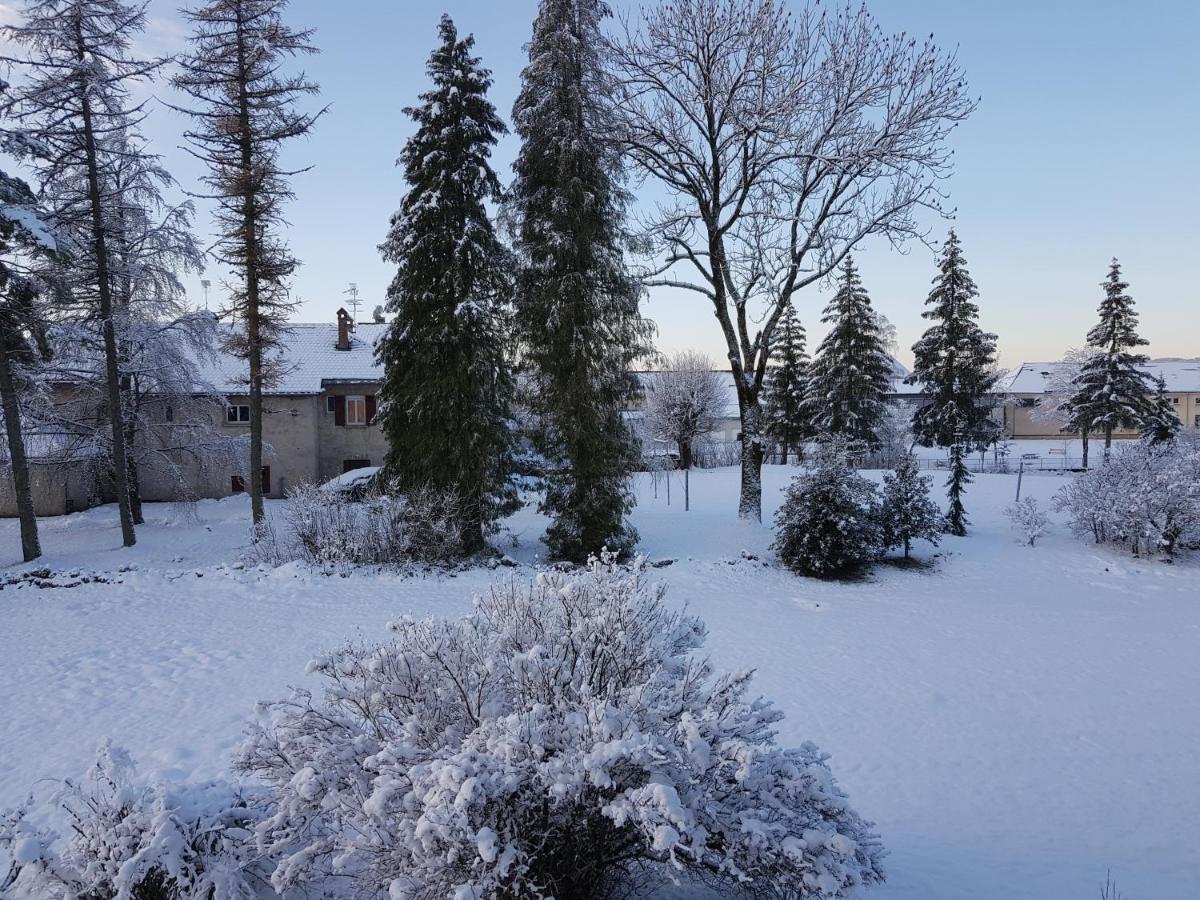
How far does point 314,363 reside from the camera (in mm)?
28750

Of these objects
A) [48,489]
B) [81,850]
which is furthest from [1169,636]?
[48,489]

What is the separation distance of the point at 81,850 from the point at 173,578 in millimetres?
11338

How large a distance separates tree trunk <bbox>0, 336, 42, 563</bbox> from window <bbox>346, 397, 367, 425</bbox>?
1219cm

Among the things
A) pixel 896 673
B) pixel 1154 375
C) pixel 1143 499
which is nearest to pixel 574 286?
pixel 896 673

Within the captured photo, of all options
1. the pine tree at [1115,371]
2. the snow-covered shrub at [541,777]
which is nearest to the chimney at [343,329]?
the snow-covered shrub at [541,777]

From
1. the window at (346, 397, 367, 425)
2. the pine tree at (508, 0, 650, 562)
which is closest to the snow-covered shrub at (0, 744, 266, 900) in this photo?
the pine tree at (508, 0, 650, 562)

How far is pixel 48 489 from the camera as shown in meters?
23.2

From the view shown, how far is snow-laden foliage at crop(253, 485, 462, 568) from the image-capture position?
14.7 metres

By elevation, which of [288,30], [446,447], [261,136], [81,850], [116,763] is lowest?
[81,850]

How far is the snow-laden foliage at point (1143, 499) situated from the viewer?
15.6 metres

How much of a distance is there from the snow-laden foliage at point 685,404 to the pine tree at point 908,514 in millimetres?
18763

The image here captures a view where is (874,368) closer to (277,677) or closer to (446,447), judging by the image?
(446,447)

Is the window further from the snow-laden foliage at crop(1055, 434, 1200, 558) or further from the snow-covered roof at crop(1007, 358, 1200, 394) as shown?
the snow-covered roof at crop(1007, 358, 1200, 394)

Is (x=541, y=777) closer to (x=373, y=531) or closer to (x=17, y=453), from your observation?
(x=373, y=531)
